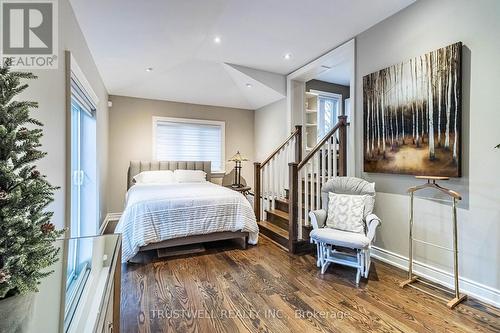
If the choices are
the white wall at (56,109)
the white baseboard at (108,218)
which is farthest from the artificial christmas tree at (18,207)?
the white baseboard at (108,218)

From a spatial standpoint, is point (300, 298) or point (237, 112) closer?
point (300, 298)

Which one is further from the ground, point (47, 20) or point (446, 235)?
point (47, 20)

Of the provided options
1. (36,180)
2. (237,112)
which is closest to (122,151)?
(237,112)

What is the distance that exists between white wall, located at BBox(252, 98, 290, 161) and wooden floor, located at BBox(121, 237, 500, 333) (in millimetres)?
2765

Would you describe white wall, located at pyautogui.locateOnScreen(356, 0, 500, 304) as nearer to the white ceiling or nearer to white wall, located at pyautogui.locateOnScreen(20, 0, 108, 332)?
the white ceiling

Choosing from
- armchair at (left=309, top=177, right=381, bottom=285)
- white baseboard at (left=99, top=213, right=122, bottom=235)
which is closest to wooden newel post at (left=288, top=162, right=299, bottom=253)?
armchair at (left=309, top=177, right=381, bottom=285)

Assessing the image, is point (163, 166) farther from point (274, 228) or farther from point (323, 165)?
point (323, 165)

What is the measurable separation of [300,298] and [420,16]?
9.86 ft

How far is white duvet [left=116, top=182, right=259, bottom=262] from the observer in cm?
285

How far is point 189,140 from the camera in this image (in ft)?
18.0

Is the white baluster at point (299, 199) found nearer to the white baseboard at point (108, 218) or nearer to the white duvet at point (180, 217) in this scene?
the white duvet at point (180, 217)

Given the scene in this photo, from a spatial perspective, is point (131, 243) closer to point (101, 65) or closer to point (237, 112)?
point (101, 65)

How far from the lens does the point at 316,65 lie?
3.96 meters

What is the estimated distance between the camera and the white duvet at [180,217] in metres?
2.85
